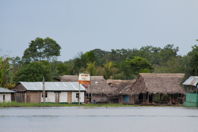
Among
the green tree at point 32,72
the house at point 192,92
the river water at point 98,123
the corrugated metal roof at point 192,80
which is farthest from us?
the green tree at point 32,72

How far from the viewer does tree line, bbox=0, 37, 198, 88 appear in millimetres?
82125

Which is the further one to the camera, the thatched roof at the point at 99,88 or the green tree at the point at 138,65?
the green tree at the point at 138,65

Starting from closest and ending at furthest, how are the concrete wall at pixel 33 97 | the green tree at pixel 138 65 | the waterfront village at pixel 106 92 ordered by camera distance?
the waterfront village at pixel 106 92 → the concrete wall at pixel 33 97 → the green tree at pixel 138 65

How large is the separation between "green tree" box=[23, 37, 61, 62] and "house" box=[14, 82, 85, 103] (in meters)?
32.6

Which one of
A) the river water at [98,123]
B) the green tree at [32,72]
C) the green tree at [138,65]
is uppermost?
the green tree at [138,65]

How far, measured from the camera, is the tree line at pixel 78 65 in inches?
3233

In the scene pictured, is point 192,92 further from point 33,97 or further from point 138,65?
point 138,65

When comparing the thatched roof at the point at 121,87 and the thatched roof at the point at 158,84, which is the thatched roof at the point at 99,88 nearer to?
the thatched roof at the point at 121,87

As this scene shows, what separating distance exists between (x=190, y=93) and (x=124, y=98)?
1963cm

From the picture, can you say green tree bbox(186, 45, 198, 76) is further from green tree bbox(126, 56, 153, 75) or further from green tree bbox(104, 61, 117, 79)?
green tree bbox(104, 61, 117, 79)

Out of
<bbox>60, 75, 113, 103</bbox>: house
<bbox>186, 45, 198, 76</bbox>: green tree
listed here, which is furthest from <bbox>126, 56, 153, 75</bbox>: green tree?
<bbox>186, 45, 198, 76</bbox>: green tree

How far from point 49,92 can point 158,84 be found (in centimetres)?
1378

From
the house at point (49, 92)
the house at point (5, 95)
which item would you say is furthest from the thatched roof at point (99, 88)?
the house at point (5, 95)

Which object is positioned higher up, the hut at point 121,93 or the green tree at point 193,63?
the green tree at point 193,63
